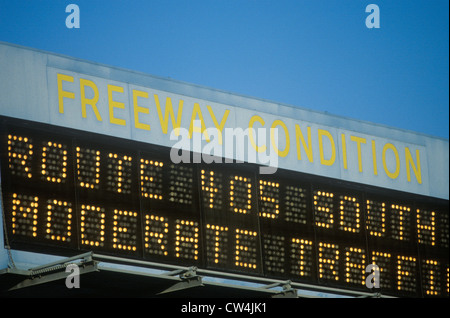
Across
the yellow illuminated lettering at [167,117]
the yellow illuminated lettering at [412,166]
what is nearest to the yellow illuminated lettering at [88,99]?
the yellow illuminated lettering at [167,117]

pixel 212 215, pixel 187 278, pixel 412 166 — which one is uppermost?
pixel 412 166

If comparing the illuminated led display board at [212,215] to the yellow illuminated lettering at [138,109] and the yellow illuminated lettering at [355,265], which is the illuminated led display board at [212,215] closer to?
the yellow illuminated lettering at [355,265]

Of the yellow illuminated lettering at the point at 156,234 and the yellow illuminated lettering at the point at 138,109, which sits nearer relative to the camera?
the yellow illuminated lettering at the point at 156,234

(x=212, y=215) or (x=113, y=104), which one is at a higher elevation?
(x=113, y=104)

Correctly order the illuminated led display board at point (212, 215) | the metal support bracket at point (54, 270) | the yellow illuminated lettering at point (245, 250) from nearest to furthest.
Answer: the metal support bracket at point (54, 270)
the illuminated led display board at point (212, 215)
the yellow illuminated lettering at point (245, 250)

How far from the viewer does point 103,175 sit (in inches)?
524

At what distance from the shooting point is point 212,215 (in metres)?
14.2

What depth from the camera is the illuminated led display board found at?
12609mm

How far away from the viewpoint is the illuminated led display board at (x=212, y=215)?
1261cm

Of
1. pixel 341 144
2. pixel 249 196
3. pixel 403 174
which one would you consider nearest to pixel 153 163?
pixel 249 196

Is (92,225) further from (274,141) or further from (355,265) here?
(355,265)

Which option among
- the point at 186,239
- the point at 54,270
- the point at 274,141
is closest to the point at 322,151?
the point at 274,141

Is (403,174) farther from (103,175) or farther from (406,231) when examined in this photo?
(103,175)
